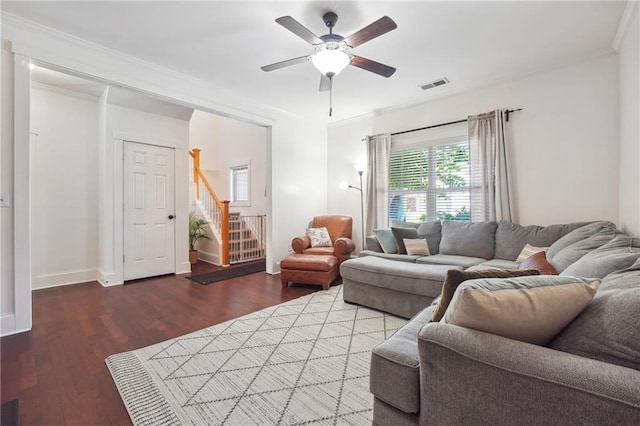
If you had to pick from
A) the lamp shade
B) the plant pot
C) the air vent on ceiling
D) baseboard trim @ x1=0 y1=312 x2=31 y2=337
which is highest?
the air vent on ceiling

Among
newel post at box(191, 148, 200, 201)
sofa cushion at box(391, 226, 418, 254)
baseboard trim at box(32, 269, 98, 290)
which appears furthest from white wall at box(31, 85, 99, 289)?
sofa cushion at box(391, 226, 418, 254)

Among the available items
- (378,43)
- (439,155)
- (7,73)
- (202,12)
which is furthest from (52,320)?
(439,155)

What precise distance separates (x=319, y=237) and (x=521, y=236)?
8.82ft

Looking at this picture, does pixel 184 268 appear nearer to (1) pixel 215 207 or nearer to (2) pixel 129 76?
(1) pixel 215 207

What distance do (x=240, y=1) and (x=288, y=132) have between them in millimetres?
2743

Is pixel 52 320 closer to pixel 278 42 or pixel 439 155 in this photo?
pixel 278 42

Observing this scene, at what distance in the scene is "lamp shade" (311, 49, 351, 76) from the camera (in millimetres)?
2262

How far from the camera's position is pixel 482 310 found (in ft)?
3.29

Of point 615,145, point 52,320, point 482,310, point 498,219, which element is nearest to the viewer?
point 482,310

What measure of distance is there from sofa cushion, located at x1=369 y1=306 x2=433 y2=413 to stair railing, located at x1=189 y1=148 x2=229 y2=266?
4589 millimetres

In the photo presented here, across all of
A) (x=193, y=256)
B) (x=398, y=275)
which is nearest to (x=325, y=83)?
(x=398, y=275)

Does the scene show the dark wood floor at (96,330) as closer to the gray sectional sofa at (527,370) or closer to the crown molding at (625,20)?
the gray sectional sofa at (527,370)

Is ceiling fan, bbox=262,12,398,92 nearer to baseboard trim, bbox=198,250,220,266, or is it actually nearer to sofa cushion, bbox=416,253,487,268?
sofa cushion, bbox=416,253,487,268

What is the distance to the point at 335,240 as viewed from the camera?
464 cm
